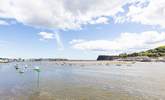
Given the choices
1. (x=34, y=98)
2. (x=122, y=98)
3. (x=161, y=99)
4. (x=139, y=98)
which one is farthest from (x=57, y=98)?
(x=161, y=99)

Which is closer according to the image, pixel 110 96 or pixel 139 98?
pixel 139 98

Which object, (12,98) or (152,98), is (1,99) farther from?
(152,98)

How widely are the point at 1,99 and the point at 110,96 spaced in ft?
47.5

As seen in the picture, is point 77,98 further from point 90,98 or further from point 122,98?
point 122,98

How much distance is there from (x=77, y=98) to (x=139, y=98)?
796 cm

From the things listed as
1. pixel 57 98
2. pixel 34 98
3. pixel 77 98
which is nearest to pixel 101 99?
pixel 77 98

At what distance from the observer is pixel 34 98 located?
87.6 ft

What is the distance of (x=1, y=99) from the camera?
26.2m

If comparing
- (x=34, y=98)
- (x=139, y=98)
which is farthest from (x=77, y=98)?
(x=139, y=98)

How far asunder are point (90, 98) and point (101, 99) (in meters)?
1.52

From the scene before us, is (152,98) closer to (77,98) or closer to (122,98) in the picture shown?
(122,98)

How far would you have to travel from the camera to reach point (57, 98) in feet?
87.7

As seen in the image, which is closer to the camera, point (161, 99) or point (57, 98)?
point (161, 99)

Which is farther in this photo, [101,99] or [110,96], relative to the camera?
[110,96]
